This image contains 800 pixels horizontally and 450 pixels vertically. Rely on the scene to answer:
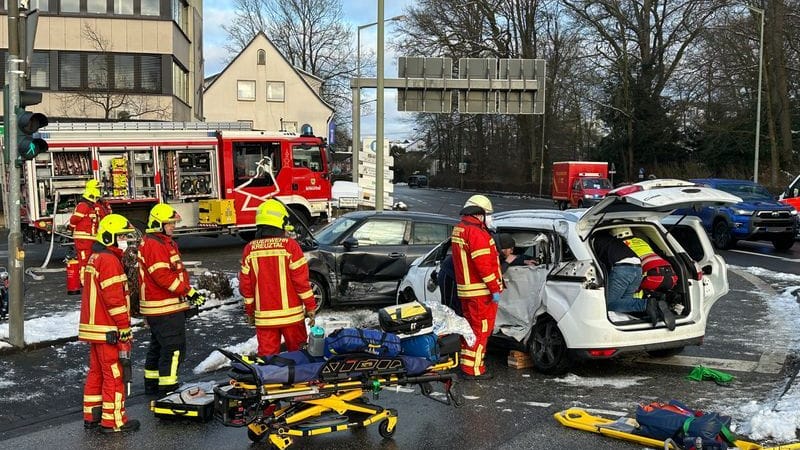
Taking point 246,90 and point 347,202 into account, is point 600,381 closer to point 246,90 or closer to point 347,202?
point 347,202

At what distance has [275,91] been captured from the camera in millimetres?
55156

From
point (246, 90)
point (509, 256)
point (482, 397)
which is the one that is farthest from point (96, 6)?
point (482, 397)

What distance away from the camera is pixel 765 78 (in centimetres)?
3912

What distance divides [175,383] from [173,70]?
96.9 feet

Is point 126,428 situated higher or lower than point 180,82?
lower

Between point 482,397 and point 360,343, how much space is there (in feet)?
5.58

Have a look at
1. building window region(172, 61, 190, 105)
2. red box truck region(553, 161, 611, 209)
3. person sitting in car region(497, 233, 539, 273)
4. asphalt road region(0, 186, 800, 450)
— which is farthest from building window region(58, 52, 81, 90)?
person sitting in car region(497, 233, 539, 273)

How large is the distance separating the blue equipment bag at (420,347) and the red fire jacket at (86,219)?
8.25m

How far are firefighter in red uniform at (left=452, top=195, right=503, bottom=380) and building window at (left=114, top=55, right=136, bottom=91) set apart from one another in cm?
2858

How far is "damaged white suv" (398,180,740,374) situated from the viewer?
7.02 meters

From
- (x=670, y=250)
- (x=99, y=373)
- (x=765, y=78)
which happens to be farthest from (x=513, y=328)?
(x=765, y=78)

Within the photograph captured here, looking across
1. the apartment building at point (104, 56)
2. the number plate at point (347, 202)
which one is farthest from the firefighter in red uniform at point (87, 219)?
the apartment building at point (104, 56)

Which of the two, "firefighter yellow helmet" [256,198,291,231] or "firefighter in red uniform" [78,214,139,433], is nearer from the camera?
"firefighter in red uniform" [78,214,139,433]

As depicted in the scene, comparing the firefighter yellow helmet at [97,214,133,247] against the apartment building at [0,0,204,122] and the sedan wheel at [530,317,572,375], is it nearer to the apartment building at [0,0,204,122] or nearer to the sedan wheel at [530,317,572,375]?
the sedan wheel at [530,317,572,375]
